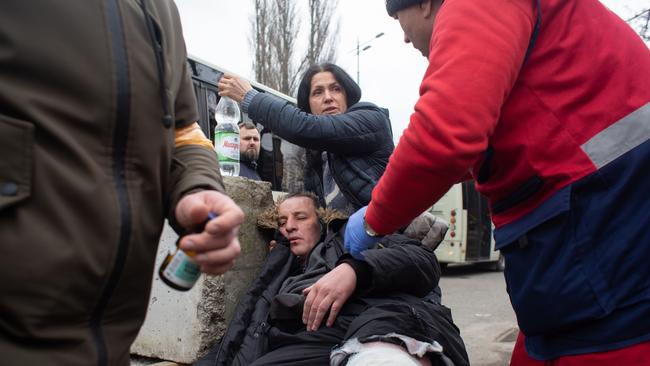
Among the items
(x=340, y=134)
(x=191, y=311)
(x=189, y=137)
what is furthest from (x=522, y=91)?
(x=191, y=311)

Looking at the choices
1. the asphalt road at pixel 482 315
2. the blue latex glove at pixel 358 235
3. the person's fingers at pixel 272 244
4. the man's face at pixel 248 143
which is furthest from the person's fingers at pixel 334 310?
the man's face at pixel 248 143

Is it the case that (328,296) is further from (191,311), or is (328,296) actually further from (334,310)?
(191,311)

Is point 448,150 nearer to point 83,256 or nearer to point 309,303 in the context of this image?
point 83,256

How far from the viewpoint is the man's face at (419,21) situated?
1.43 meters

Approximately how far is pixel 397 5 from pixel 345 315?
1.24 m

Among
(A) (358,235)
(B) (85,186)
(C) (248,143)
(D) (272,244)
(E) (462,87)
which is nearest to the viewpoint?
(B) (85,186)

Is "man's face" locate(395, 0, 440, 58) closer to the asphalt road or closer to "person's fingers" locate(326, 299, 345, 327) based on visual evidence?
"person's fingers" locate(326, 299, 345, 327)

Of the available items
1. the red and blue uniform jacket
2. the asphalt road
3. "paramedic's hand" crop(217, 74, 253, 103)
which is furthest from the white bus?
the red and blue uniform jacket

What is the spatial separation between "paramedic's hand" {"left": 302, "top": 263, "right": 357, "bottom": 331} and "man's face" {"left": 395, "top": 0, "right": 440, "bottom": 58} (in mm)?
966

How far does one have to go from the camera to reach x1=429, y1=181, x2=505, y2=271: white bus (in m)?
10.1

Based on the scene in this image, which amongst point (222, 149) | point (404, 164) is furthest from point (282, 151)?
point (404, 164)

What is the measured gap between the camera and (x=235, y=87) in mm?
2596

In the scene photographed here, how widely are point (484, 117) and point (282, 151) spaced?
553cm

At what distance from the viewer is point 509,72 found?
43.1 inches
